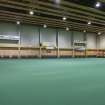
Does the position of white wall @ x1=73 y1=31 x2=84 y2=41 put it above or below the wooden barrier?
above

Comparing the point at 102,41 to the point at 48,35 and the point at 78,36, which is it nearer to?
the point at 78,36

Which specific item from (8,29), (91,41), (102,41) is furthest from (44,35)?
(102,41)

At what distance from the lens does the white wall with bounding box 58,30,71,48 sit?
74.6 ft

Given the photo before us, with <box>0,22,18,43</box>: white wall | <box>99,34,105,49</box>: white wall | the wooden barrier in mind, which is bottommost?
the wooden barrier

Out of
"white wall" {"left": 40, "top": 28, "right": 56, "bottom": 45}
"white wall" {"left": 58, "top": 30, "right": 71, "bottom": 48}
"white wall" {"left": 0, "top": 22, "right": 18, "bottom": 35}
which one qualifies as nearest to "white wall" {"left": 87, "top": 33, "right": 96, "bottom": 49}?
"white wall" {"left": 58, "top": 30, "right": 71, "bottom": 48}

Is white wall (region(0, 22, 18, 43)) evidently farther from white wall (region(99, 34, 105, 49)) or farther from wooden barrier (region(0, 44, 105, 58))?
white wall (region(99, 34, 105, 49))

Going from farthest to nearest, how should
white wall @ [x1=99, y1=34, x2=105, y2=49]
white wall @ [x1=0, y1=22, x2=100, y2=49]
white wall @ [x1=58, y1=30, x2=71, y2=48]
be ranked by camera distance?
1. white wall @ [x1=99, y1=34, x2=105, y2=49]
2. white wall @ [x1=58, y1=30, x2=71, y2=48]
3. white wall @ [x1=0, y1=22, x2=100, y2=49]

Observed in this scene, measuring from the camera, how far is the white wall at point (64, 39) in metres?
22.7

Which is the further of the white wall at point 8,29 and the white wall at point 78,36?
the white wall at point 78,36

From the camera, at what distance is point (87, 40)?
83.0 ft

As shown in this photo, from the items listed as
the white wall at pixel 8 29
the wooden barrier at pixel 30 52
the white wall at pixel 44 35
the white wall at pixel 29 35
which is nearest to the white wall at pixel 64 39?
the white wall at pixel 44 35

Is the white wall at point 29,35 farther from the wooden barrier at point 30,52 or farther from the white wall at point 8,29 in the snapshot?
the wooden barrier at point 30,52

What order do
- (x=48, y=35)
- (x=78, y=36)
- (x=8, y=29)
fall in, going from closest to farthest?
(x=8, y=29) < (x=48, y=35) < (x=78, y=36)

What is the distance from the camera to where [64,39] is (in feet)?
75.7
